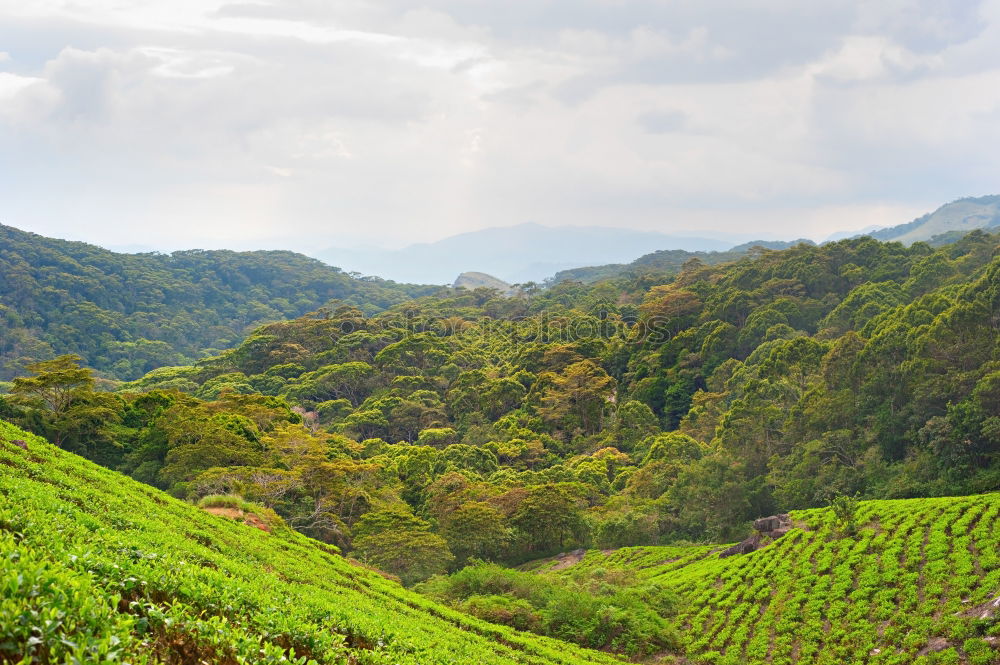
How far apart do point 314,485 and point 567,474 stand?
55.7ft

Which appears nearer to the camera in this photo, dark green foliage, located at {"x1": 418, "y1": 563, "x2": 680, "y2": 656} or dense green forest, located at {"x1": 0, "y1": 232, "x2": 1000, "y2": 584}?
dark green foliage, located at {"x1": 418, "y1": 563, "x2": 680, "y2": 656}

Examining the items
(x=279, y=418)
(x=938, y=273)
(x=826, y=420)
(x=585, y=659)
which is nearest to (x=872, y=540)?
(x=585, y=659)

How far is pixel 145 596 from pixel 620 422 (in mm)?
46687

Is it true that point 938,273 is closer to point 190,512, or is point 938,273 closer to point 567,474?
point 567,474

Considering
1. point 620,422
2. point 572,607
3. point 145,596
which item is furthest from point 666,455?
point 145,596

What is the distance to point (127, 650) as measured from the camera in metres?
4.06

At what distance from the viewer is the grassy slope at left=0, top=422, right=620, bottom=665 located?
3.88 m

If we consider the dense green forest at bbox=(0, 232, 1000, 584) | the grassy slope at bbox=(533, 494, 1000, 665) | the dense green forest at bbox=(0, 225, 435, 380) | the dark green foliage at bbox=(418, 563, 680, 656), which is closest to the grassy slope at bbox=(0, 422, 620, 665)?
the dark green foliage at bbox=(418, 563, 680, 656)

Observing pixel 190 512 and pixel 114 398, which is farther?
pixel 114 398

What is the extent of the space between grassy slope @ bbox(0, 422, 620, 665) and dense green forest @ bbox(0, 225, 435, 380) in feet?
291

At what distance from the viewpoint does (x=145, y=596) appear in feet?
17.5

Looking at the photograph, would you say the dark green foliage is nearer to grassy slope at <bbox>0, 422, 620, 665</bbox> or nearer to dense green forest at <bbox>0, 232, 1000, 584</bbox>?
dense green forest at <bbox>0, 232, 1000, 584</bbox>

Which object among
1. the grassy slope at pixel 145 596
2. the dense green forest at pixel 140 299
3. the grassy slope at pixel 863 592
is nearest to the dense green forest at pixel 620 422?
the grassy slope at pixel 863 592

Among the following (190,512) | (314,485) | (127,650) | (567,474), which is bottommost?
(567,474)
